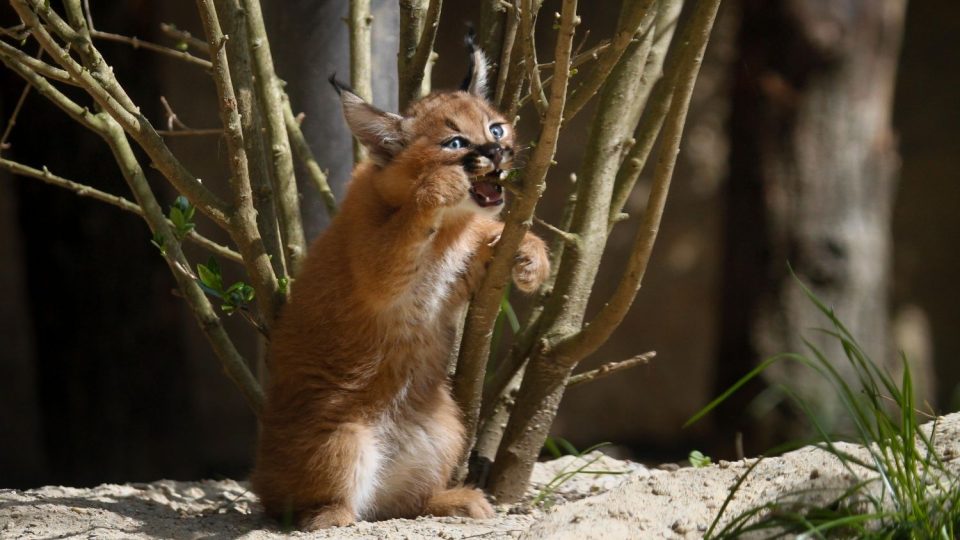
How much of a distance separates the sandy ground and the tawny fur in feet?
0.74

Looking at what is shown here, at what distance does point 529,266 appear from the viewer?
441 cm

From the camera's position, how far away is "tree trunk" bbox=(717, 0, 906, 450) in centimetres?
782

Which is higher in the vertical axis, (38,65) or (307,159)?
(38,65)

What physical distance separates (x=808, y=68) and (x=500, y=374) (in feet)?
13.3

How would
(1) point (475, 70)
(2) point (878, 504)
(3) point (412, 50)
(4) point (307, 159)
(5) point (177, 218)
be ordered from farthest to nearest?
(4) point (307, 159) < (3) point (412, 50) < (1) point (475, 70) < (5) point (177, 218) < (2) point (878, 504)

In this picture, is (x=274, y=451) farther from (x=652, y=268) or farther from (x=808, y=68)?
(x=652, y=268)

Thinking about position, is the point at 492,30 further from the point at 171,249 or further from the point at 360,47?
the point at 171,249

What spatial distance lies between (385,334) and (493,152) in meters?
0.80

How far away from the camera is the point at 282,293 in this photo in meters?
4.61

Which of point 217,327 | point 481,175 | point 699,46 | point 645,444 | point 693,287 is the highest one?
point 699,46

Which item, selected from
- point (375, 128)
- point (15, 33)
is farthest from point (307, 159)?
point (15, 33)

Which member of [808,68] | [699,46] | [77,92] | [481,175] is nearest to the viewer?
[699,46]

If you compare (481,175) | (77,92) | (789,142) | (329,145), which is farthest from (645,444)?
(481,175)

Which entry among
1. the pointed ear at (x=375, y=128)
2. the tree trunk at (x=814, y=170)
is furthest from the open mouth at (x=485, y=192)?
the tree trunk at (x=814, y=170)
